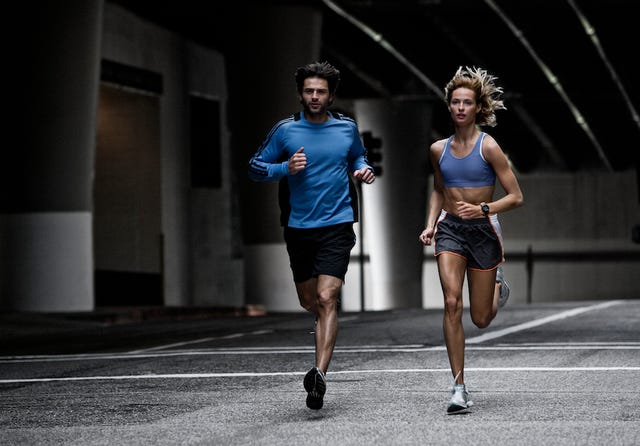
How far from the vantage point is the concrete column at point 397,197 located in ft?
190

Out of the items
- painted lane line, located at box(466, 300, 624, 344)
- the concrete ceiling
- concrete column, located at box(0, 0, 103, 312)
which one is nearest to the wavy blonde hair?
painted lane line, located at box(466, 300, 624, 344)

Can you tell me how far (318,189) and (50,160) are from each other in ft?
63.5

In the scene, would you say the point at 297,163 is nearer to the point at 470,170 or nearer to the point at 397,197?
the point at 470,170

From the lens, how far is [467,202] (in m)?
9.05

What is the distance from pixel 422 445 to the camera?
7.17 metres

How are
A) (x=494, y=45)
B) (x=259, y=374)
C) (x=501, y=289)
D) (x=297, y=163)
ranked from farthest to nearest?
1. (x=494, y=45)
2. (x=259, y=374)
3. (x=501, y=289)
4. (x=297, y=163)

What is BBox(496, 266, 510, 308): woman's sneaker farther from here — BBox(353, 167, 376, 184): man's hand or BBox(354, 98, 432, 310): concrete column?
BBox(354, 98, 432, 310): concrete column

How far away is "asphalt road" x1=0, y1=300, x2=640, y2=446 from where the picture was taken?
7741 mm

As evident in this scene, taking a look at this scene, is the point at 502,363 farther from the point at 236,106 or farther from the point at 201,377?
the point at 236,106

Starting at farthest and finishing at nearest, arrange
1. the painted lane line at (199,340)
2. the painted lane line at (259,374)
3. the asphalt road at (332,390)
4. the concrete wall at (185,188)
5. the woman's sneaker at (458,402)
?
1. the concrete wall at (185,188)
2. the painted lane line at (199,340)
3. the painted lane line at (259,374)
4. the woman's sneaker at (458,402)
5. the asphalt road at (332,390)

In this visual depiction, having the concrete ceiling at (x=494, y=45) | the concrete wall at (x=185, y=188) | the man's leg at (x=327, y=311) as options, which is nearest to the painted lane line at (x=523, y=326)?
the man's leg at (x=327, y=311)

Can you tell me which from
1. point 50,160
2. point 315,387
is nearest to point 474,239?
point 315,387

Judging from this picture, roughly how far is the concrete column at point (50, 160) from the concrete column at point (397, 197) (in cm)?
3009

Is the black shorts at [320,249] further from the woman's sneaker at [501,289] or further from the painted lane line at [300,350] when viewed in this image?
the painted lane line at [300,350]
